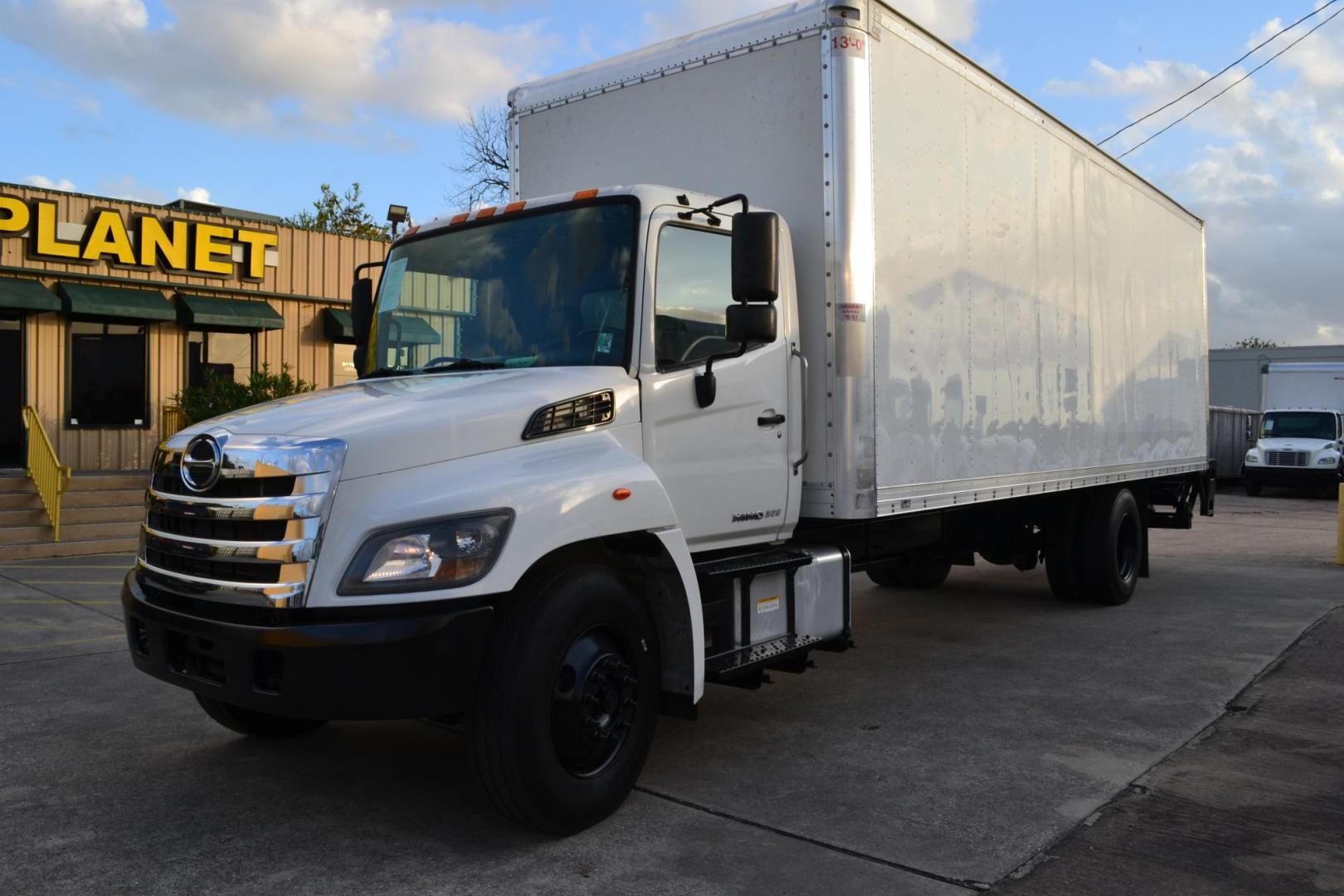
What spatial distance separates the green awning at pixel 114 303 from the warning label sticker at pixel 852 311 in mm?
15764

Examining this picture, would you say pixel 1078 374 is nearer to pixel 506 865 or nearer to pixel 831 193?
pixel 831 193

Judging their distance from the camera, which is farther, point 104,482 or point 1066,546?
point 104,482

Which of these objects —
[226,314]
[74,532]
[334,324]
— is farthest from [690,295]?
[334,324]

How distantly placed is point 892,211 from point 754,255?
169 centimetres

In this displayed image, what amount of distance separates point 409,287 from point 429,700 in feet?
8.05

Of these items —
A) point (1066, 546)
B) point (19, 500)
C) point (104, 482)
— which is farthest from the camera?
point (104, 482)

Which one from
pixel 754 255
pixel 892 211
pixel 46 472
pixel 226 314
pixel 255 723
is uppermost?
pixel 226 314

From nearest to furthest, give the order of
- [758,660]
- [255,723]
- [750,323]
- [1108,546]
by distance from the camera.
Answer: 1. [750,323]
2. [758,660]
3. [255,723]
4. [1108,546]

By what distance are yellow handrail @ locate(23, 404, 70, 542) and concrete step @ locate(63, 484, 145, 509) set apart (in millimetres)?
289

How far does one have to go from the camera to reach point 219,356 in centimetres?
1998

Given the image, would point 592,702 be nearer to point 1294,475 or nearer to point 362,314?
point 362,314

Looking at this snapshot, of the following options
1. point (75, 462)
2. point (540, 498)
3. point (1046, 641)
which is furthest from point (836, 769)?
point (75, 462)

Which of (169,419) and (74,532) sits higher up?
(169,419)

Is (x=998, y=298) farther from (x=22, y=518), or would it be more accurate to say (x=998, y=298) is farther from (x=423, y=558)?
(x=22, y=518)
